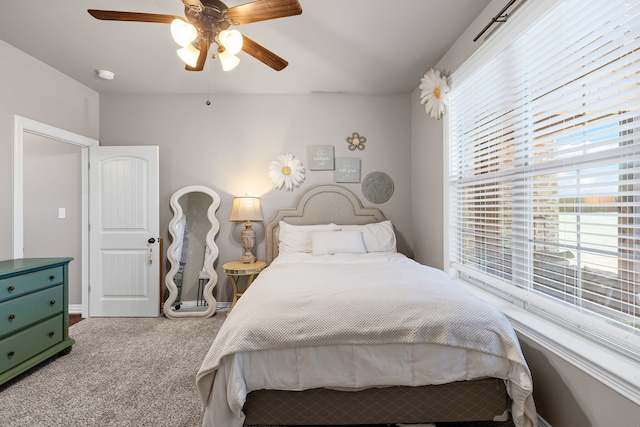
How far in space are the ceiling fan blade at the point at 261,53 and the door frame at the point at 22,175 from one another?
2260 millimetres

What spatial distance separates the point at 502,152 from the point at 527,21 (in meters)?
0.76

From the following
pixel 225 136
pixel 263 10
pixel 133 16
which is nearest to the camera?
pixel 263 10

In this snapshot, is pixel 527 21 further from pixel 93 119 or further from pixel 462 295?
pixel 93 119

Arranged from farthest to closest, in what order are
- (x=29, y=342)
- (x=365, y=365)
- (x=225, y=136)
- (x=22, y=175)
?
(x=225, y=136), (x=22, y=175), (x=29, y=342), (x=365, y=365)

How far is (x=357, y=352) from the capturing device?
1451 mm

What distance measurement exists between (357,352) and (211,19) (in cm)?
196

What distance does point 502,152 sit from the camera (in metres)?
2.04

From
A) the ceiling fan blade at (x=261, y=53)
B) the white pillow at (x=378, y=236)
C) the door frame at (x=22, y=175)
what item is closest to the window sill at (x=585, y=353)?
the white pillow at (x=378, y=236)

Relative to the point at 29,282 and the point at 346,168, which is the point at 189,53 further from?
the point at 346,168

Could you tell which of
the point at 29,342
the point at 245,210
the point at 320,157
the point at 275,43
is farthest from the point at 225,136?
the point at 29,342

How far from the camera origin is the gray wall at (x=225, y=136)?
144 inches

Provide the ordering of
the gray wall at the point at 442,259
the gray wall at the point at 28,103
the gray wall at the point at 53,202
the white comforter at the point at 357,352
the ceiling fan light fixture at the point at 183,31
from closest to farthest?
the gray wall at the point at 442,259 → the white comforter at the point at 357,352 → the ceiling fan light fixture at the point at 183,31 → the gray wall at the point at 28,103 → the gray wall at the point at 53,202

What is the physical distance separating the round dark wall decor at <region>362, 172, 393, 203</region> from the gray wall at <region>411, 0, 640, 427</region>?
33 cm

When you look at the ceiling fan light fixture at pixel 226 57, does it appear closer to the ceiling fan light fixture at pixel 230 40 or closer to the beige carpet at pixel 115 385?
the ceiling fan light fixture at pixel 230 40
